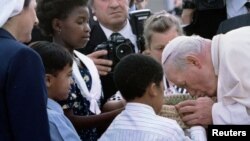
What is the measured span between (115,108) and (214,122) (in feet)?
2.02

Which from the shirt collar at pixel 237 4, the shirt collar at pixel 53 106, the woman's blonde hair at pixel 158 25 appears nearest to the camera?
the shirt collar at pixel 53 106

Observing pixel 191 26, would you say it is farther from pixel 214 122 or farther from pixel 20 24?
pixel 20 24

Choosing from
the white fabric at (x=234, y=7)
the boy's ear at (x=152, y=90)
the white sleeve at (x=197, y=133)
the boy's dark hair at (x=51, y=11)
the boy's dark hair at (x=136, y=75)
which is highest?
the boy's dark hair at (x=51, y=11)

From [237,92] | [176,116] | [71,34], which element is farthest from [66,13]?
[237,92]

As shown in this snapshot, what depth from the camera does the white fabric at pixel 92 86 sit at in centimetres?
312

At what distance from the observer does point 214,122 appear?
3.00 metres

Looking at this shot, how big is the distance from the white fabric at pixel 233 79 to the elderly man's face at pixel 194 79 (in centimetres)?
12

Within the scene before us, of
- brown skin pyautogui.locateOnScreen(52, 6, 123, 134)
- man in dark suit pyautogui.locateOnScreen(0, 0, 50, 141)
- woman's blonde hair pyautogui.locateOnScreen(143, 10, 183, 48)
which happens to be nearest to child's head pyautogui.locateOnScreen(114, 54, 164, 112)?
man in dark suit pyautogui.locateOnScreen(0, 0, 50, 141)

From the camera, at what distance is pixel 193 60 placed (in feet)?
10.2

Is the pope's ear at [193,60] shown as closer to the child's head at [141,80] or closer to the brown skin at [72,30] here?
the child's head at [141,80]

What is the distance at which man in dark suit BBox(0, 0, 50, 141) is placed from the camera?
2166 millimetres

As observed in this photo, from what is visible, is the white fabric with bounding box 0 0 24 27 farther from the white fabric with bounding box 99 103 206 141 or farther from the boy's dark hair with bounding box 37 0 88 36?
the boy's dark hair with bounding box 37 0 88 36

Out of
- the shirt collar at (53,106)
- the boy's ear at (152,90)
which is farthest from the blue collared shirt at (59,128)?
the boy's ear at (152,90)

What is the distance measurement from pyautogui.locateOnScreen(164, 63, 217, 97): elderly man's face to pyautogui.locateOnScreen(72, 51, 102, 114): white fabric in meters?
0.40
